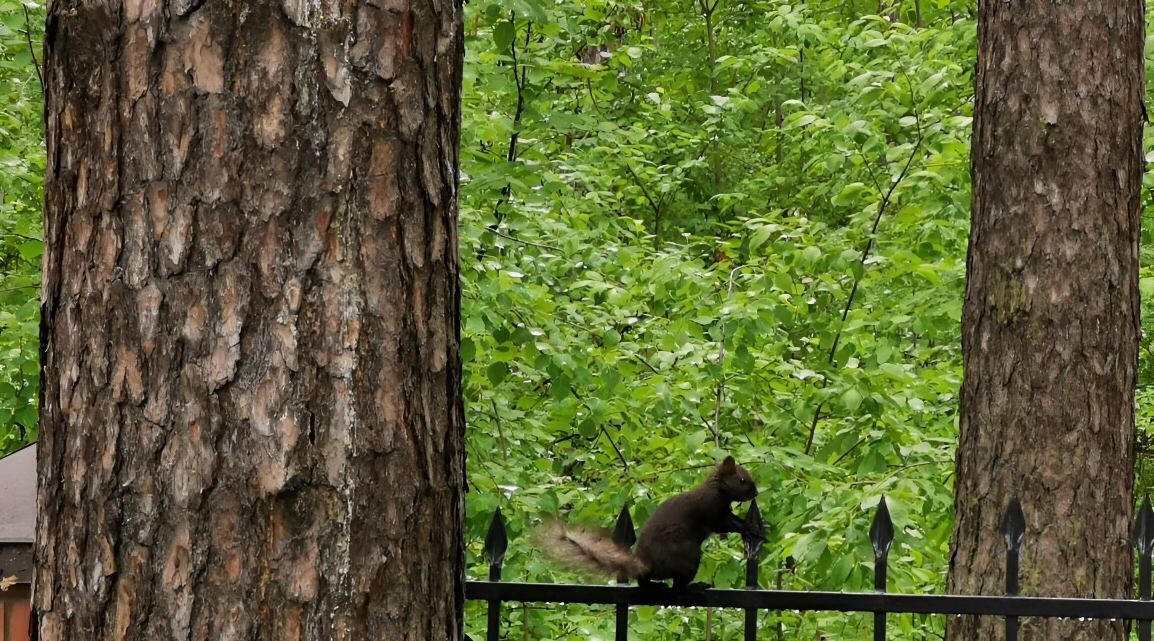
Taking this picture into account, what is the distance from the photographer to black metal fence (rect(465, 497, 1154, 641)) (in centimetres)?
258

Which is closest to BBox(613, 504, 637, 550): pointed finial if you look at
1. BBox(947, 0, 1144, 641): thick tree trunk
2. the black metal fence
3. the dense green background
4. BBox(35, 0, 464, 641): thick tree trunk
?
the black metal fence

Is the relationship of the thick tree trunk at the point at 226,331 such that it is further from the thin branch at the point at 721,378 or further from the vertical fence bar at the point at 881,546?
the thin branch at the point at 721,378

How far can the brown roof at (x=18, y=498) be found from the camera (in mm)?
2148

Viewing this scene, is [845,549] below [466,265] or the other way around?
below

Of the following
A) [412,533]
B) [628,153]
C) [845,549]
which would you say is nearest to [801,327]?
[628,153]

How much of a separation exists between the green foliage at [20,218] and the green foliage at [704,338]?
178 centimetres

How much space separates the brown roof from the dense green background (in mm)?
2275

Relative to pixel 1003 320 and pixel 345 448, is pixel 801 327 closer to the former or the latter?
pixel 1003 320

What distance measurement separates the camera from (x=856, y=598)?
8.54 ft

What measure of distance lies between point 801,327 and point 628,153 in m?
1.63

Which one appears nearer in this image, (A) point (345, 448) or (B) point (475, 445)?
(A) point (345, 448)

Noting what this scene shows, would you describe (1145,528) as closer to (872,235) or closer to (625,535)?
(625,535)

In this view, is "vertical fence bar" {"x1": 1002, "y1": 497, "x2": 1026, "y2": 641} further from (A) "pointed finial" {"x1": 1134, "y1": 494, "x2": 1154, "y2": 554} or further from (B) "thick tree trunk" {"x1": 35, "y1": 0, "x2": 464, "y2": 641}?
(B) "thick tree trunk" {"x1": 35, "y1": 0, "x2": 464, "y2": 641}

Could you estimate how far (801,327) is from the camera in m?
7.42
